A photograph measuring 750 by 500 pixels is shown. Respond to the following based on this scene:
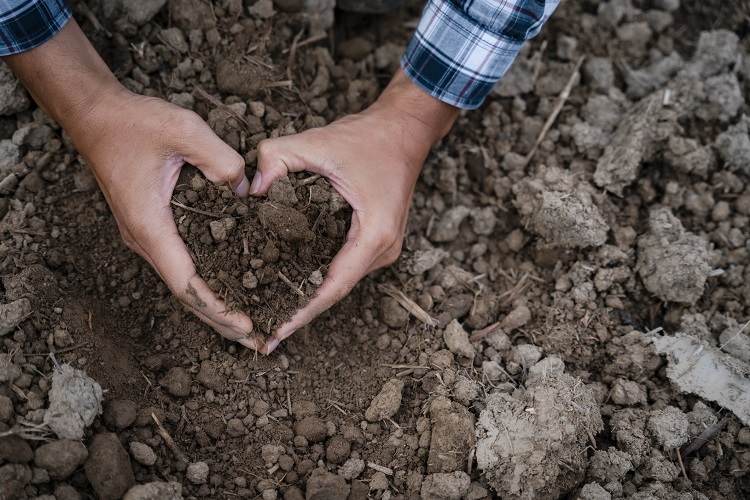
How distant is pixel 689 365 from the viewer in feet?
6.59

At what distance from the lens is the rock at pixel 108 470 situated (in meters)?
1.64

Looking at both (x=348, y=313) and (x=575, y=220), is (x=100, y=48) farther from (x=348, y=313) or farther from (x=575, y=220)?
(x=575, y=220)

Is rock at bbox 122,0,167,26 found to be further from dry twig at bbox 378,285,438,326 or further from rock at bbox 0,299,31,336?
dry twig at bbox 378,285,438,326

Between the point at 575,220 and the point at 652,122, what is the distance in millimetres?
595

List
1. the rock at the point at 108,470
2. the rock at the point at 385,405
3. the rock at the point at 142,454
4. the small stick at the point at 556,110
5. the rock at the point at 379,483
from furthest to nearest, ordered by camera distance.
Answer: the small stick at the point at 556,110, the rock at the point at 385,405, the rock at the point at 379,483, the rock at the point at 142,454, the rock at the point at 108,470

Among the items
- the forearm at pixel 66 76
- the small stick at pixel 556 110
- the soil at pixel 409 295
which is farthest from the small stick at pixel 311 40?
the small stick at pixel 556 110

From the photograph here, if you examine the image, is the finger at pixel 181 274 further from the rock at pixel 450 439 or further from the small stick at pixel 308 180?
the rock at pixel 450 439

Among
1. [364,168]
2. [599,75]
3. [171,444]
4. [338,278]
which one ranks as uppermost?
[599,75]

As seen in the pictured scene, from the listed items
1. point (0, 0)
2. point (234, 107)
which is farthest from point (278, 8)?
point (0, 0)

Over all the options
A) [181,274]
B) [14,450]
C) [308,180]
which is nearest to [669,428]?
[308,180]

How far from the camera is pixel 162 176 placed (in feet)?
6.02

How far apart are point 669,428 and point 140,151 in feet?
6.26

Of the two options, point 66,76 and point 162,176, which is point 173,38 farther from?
point 162,176

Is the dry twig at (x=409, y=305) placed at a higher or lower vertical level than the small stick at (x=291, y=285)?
lower
